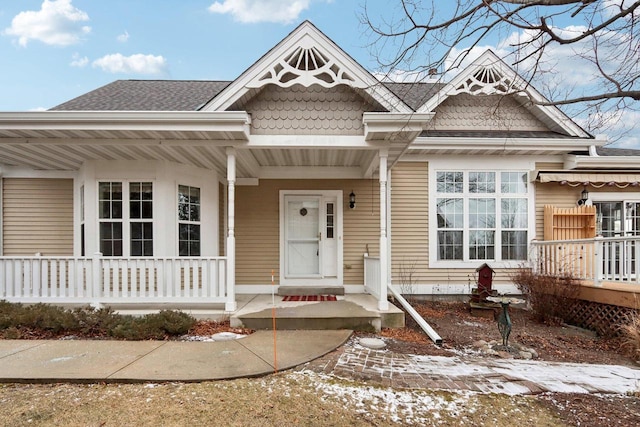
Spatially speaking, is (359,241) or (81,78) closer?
(359,241)

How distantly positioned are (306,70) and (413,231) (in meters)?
4.38

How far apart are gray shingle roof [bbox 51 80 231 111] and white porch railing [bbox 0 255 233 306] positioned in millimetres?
3052

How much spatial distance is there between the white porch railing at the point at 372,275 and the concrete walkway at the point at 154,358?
1.79 meters

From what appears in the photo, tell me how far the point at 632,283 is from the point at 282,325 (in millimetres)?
5808

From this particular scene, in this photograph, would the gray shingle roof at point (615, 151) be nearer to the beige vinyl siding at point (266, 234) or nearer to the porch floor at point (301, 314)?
the beige vinyl siding at point (266, 234)

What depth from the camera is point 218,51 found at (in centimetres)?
1284

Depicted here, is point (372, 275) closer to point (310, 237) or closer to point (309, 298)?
point (309, 298)

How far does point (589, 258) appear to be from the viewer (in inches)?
261

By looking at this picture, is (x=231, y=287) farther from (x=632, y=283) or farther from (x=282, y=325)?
(x=632, y=283)

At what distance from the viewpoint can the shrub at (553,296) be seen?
21.5ft

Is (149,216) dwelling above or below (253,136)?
below

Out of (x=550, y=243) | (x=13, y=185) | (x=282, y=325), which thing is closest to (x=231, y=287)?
(x=282, y=325)

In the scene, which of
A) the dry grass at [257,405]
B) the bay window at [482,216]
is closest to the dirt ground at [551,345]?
the dry grass at [257,405]

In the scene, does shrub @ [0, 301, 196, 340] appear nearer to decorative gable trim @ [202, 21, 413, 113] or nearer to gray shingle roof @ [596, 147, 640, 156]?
decorative gable trim @ [202, 21, 413, 113]
